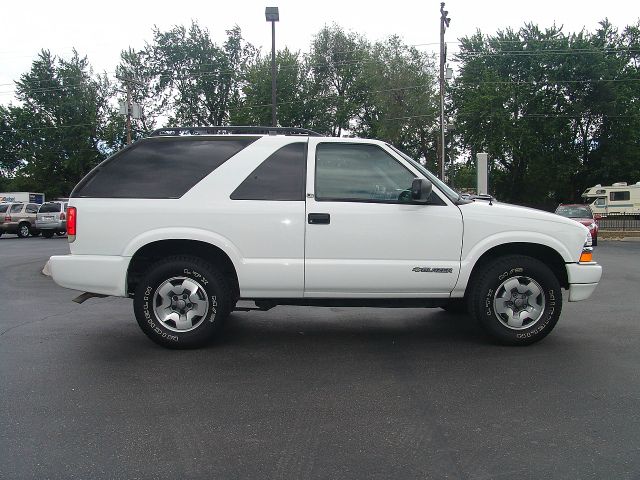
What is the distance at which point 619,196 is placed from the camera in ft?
114

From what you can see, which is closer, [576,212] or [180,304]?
[180,304]

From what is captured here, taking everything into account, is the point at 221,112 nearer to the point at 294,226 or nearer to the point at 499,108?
the point at 499,108

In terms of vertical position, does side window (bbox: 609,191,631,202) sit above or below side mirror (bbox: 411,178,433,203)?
above

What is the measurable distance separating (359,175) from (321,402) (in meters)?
2.27

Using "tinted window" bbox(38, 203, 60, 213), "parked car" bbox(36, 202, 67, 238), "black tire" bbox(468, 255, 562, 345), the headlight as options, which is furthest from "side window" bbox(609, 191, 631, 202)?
"black tire" bbox(468, 255, 562, 345)

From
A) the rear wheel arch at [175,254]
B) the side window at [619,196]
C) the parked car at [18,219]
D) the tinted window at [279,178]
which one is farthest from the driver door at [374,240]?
the side window at [619,196]

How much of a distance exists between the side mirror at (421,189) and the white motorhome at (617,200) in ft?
111

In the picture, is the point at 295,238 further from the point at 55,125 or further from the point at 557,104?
the point at 55,125

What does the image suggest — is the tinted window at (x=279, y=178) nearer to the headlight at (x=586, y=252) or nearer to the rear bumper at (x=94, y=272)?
the rear bumper at (x=94, y=272)

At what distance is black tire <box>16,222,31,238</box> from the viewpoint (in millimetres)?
29142

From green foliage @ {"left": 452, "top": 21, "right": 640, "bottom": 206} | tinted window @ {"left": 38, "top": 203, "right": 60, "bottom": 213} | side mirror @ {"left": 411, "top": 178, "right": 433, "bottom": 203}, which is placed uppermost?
green foliage @ {"left": 452, "top": 21, "right": 640, "bottom": 206}

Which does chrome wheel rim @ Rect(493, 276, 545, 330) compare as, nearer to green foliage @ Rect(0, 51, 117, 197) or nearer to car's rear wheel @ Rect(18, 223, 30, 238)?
car's rear wheel @ Rect(18, 223, 30, 238)

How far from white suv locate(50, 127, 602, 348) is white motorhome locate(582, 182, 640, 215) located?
3309cm

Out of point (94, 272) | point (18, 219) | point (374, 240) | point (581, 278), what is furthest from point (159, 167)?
point (18, 219)
